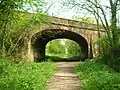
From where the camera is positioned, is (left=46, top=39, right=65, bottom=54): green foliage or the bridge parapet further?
(left=46, top=39, right=65, bottom=54): green foliage

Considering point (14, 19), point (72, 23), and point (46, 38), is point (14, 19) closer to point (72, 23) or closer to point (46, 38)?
point (72, 23)

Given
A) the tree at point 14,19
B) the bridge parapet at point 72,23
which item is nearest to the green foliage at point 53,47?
the bridge parapet at point 72,23

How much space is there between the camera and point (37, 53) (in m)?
36.3

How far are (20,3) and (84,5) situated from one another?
9.17m

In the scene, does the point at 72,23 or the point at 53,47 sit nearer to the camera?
the point at 72,23

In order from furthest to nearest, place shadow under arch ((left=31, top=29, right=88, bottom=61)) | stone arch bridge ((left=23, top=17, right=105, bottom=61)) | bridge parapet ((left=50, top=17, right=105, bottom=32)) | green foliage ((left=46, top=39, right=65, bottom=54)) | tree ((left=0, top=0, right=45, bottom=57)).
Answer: green foliage ((left=46, top=39, right=65, bottom=54)), shadow under arch ((left=31, top=29, right=88, bottom=61)), bridge parapet ((left=50, top=17, right=105, bottom=32)), stone arch bridge ((left=23, top=17, right=105, bottom=61)), tree ((left=0, top=0, right=45, bottom=57))

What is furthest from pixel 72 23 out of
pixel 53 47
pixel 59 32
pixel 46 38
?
pixel 53 47

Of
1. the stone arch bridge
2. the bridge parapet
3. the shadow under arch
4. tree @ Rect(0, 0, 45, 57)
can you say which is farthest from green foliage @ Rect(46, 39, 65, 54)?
tree @ Rect(0, 0, 45, 57)

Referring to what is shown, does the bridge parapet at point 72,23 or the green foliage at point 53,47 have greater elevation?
the bridge parapet at point 72,23

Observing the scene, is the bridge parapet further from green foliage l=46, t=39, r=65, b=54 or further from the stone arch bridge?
green foliage l=46, t=39, r=65, b=54

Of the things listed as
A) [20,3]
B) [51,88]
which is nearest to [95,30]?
[20,3]

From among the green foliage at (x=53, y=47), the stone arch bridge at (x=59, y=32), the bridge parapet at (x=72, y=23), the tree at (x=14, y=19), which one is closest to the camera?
the tree at (x=14, y=19)

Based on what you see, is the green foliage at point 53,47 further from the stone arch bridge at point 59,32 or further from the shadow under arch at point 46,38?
the stone arch bridge at point 59,32

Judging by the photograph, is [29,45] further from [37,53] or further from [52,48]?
[52,48]
